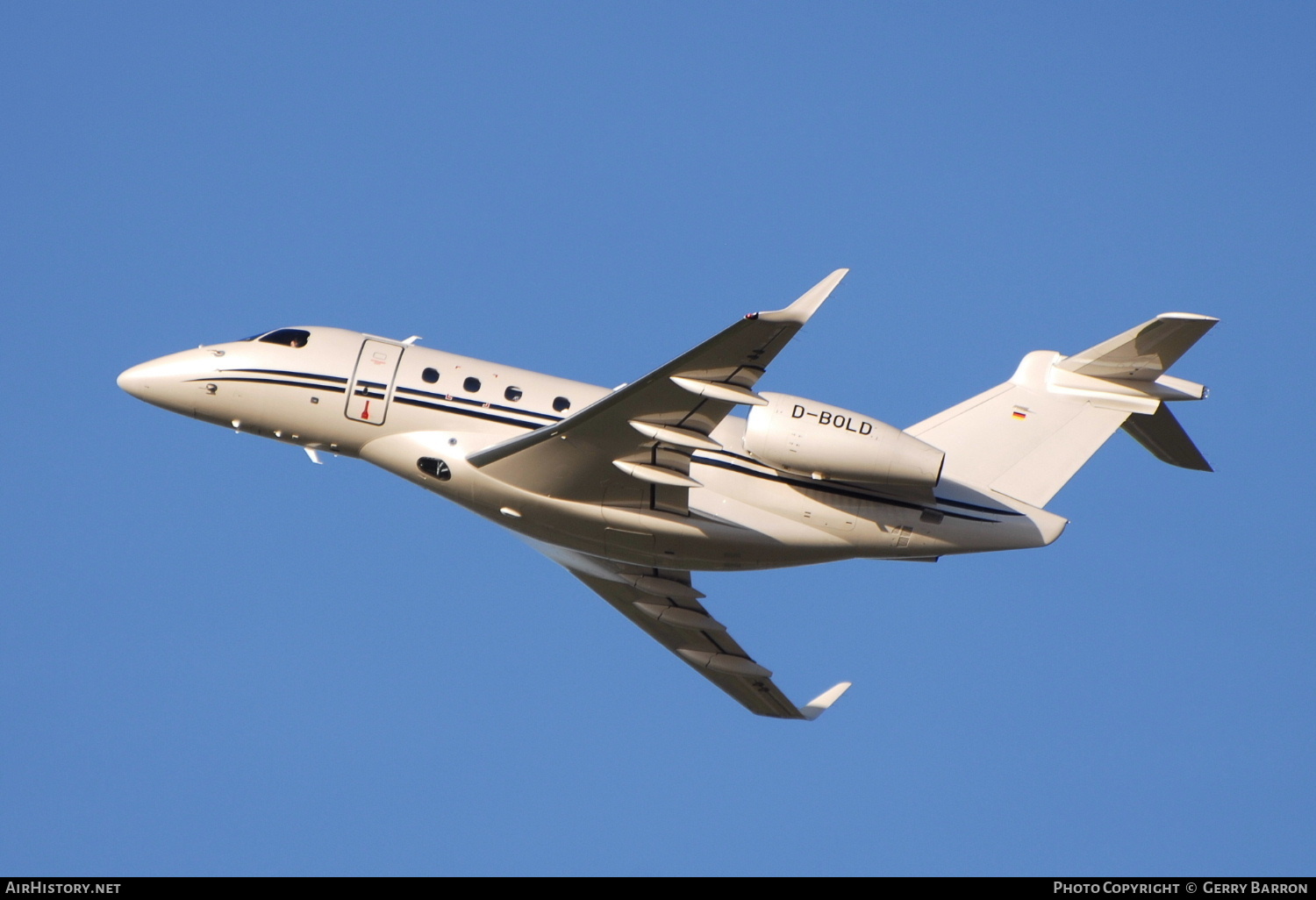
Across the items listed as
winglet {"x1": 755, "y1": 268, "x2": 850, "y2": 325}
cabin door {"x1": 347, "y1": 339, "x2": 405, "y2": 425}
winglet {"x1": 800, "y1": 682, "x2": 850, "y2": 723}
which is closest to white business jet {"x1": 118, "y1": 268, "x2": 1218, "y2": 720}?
cabin door {"x1": 347, "y1": 339, "x2": 405, "y2": 425}

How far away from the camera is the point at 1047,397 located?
23.1 meters

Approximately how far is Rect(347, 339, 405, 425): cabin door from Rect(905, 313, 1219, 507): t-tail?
29.2 ft

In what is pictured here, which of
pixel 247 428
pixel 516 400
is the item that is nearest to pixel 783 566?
pixel 516 400

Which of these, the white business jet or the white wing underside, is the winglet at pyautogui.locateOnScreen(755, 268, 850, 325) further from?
the white business jet

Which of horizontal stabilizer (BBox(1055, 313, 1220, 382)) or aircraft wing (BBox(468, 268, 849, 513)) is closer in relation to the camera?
aircraft wing (BBox(468, 268, 849, 513))

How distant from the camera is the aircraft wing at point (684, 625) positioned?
24578 mm

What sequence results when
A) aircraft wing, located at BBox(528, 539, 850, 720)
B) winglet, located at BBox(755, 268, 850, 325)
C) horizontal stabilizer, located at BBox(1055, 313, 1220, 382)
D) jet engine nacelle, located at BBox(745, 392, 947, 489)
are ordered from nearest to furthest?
winglet, located at BBox(755, 268, 850, 325), jet engine nacelle, located at BBox(745, 392, 947, 489), horizontal stabilizer, located at BBox(1055, 313, 1220, 382), aircraft wing, located at BBox(528, 539, 850, 720)

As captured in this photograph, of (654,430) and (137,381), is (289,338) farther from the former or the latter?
(654,430)

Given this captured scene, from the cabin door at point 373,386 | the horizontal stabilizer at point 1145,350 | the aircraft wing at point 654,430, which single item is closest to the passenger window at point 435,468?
the aircraft wing at point 654,430

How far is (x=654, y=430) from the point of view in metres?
19.5

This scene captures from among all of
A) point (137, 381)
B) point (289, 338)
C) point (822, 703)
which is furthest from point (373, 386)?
point (822, 703)

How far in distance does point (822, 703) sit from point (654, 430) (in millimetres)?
9053

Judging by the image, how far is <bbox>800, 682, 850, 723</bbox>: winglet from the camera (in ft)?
86.0

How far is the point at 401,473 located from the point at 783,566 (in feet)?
20.9
